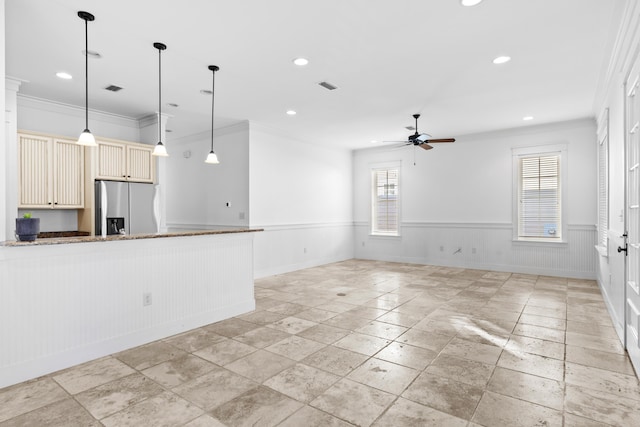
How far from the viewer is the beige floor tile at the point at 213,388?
7.75 ft

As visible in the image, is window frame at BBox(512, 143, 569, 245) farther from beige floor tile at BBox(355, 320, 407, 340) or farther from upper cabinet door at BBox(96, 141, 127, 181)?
upper cabinet door at BBox(96, 141, 127, 181)

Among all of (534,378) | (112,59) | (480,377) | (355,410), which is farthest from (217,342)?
(112,59)

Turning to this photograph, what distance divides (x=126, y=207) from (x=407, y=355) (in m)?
4.52

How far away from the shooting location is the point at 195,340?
11.4ft

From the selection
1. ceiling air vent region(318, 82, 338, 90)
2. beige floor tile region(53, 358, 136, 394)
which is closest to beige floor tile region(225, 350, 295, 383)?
beige floor tile region(53, 358, 136, 394)

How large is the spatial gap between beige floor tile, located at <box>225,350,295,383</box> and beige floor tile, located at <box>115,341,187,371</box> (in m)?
0.60

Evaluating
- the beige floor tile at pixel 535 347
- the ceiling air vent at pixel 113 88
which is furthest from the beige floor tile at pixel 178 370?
the ceiling air vent at pixel 113 88

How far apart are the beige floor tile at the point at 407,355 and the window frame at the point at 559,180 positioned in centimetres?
494

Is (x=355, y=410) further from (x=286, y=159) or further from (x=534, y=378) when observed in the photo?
(x=286, y=159)

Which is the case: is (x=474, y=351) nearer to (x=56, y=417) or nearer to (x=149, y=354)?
(x=149, y=354)

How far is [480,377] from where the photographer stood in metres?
2.68

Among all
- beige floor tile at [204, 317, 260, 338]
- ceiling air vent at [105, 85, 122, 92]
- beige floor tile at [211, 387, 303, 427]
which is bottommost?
beige floor tile at [211, 387, 303, 427]

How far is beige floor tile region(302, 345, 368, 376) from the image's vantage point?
2.83 meters

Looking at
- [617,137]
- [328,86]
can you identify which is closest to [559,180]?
[617,137]
